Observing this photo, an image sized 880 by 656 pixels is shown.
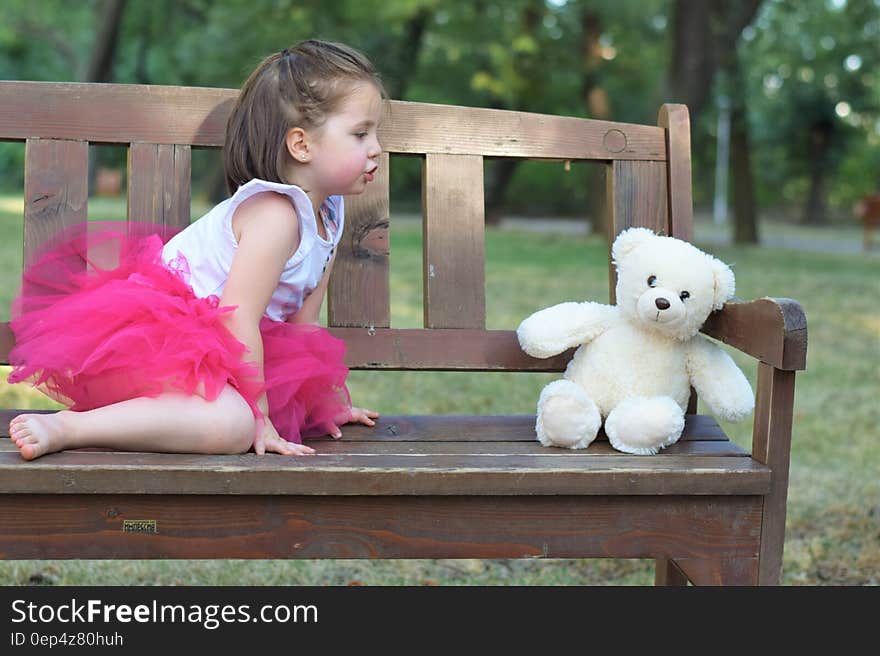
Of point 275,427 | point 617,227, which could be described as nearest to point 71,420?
point 275,427

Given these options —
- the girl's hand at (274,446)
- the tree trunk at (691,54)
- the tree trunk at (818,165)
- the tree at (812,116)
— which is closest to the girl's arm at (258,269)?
the girl's hand at (274,446)

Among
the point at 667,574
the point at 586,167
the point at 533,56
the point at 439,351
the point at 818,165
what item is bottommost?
the point at 667,574

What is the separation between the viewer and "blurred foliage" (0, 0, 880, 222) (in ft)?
60.4

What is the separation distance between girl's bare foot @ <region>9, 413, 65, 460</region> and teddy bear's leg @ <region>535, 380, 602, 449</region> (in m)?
0.95

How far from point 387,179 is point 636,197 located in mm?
621

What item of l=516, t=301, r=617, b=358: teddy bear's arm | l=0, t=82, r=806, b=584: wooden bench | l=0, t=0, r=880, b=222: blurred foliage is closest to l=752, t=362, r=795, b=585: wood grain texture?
l=0, t=82, r=806, b=584: wooden bench

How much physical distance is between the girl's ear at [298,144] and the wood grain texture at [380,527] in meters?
0.77

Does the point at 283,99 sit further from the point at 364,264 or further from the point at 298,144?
the point at 364,264

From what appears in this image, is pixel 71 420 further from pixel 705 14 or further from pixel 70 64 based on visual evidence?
pixel 70 64

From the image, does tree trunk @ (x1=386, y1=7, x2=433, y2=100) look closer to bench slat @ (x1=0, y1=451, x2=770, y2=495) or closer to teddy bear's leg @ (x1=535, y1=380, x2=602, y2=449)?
teddy bear's leg @ (x1=535, y1=380, x2=602, y2=449)

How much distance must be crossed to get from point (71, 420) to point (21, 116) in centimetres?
89

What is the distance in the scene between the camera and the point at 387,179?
273 centimetres

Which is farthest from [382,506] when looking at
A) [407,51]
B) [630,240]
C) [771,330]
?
[407,51]
